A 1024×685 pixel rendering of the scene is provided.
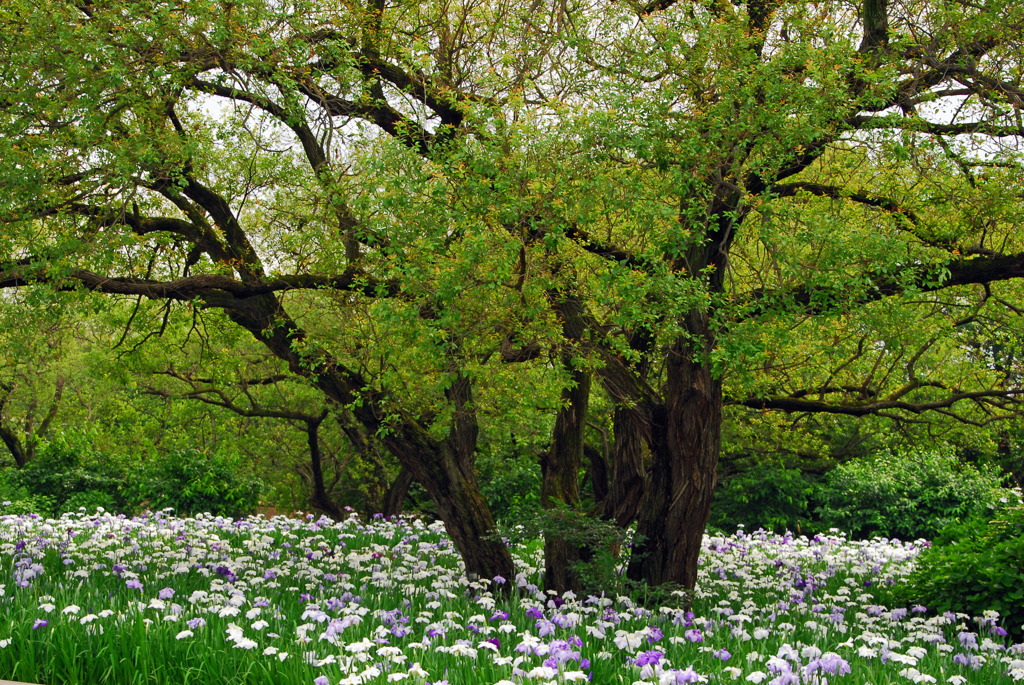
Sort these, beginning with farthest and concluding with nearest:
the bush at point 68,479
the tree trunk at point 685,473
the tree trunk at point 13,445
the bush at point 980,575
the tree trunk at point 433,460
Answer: the tree trunk at point 13,445
the bush at point 68,479
the tree trunk at point 433,460
the tree trunk at point 685,473
the bush at point 980,575

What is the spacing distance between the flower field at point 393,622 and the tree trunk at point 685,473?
0.45 metres

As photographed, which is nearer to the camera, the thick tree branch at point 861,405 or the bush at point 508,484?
the thick tree branch at point 861,405

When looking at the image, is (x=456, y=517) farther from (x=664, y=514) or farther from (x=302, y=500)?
(x=302, y=500)

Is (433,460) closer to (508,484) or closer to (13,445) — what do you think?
(508,484)

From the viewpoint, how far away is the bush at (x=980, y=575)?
7.81m

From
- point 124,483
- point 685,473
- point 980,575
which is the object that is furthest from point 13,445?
point 980,575

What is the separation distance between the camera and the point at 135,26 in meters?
7.02

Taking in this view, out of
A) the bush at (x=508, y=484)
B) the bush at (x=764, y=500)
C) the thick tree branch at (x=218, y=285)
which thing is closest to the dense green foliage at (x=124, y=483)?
the bush at (x=508, y=484)

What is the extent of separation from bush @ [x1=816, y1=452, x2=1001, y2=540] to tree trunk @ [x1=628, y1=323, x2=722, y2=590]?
901 centimetres

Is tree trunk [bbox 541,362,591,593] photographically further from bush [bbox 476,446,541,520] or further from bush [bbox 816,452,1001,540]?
bush [bbox 816,452,1001,540]

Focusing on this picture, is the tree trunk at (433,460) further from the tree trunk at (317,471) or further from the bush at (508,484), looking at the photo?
the tree trunk at (317,471)

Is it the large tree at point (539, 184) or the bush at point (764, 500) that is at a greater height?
the large tree at point (539, 184)

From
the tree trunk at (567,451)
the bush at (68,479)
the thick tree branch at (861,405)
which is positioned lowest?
the bush at (68,479)

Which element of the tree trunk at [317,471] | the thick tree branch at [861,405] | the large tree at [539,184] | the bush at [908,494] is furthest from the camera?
the tree trunk at [317,471]
